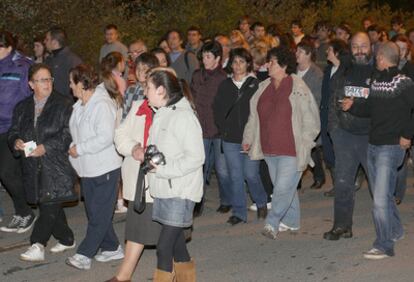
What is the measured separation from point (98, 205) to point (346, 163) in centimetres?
246

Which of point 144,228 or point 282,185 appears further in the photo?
point 282,185

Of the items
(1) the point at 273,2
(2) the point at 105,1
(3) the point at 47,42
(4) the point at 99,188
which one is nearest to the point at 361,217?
(4) the point at 99,188

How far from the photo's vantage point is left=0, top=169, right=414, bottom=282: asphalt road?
26.1 feet

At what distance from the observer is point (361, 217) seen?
33.4ft

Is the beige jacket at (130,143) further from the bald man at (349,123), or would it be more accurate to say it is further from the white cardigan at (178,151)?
the bald man at (349,123)

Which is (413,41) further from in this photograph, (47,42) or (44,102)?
(44,102)

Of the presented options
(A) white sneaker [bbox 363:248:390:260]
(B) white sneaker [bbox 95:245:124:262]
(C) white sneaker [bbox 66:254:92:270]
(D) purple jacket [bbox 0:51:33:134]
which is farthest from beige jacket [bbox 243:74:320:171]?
(D) purple jacket [bbox 0:51:33:134]

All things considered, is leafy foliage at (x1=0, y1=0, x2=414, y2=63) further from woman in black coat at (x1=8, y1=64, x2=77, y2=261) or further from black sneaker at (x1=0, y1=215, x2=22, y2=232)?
woman in black coat at (x1=8, y1=64, x2=77, y2=261)

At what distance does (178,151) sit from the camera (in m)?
6.68

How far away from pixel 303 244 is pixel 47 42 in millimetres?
4988

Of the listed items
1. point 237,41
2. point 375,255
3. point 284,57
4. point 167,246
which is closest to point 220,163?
point 284,57

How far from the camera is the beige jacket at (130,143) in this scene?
7094 millimetres

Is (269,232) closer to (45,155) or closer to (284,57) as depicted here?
(284,57)

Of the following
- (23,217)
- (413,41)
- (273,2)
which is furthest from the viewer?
(273,2)
